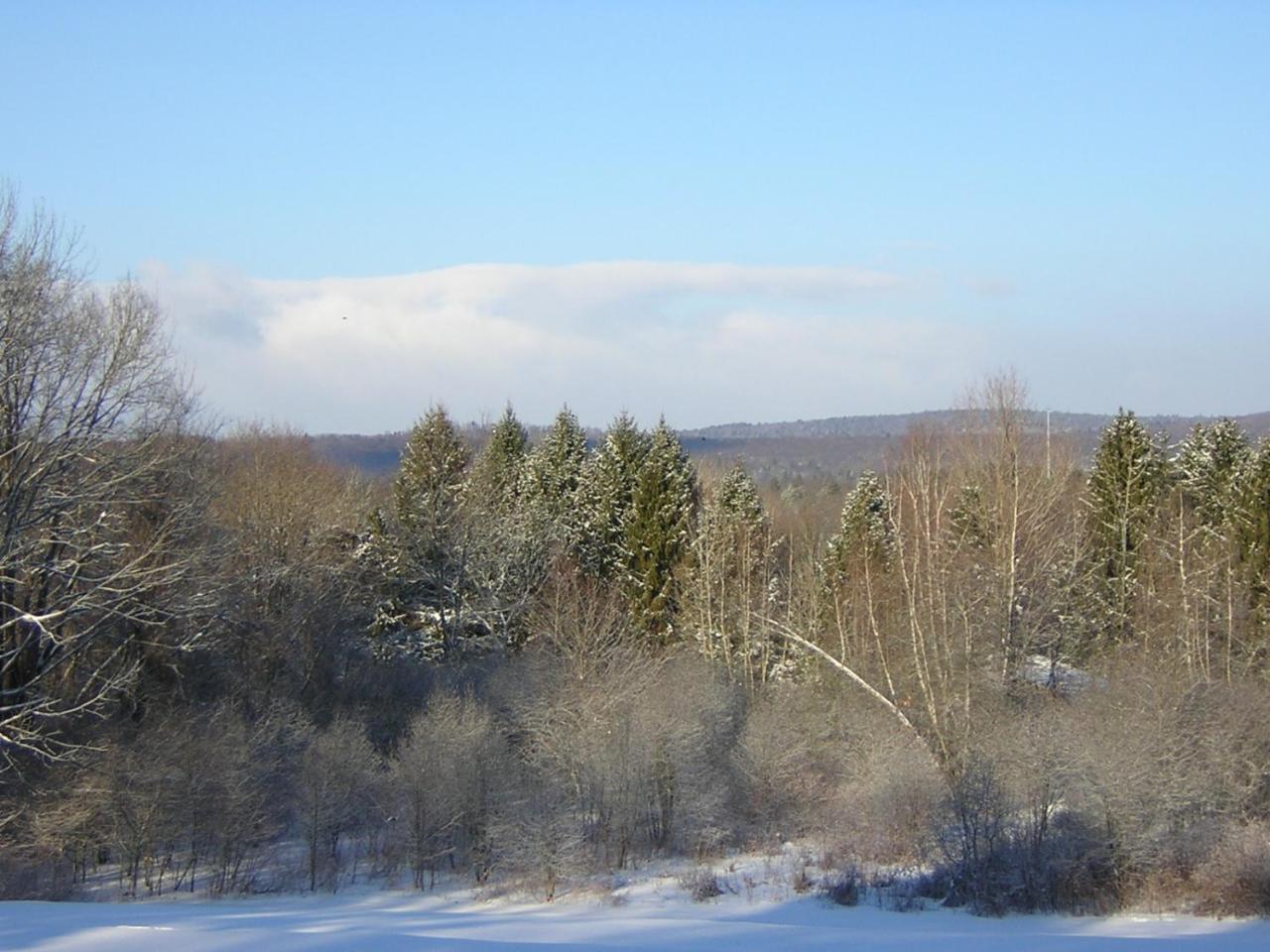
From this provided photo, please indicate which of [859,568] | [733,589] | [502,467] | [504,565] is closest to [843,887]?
[859,568]

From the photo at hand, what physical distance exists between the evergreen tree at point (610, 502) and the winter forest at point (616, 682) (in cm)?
161

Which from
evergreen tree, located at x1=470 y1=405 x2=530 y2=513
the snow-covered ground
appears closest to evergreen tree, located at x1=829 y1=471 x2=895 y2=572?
evergreen tree, located at x1=470 y1=405 x2=530 y2=513

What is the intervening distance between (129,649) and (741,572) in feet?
63.3

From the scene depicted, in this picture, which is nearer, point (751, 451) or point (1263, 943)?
point (1263, 943)

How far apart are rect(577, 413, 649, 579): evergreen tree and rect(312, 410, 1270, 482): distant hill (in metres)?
3.75

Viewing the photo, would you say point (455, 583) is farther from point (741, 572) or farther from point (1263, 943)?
point (1263, 943)

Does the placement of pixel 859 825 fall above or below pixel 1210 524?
below

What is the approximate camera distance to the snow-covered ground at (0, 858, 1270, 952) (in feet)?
35.0

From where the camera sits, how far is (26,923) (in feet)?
39.0

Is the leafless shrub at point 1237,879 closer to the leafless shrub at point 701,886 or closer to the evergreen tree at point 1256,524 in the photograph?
the leafless shrub at point 701,886

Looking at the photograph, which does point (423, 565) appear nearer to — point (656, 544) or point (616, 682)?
point (656, 544)

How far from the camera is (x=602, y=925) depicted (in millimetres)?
13711

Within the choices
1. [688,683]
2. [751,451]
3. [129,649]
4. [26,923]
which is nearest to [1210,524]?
[688,683]

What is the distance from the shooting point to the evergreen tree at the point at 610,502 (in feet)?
136
